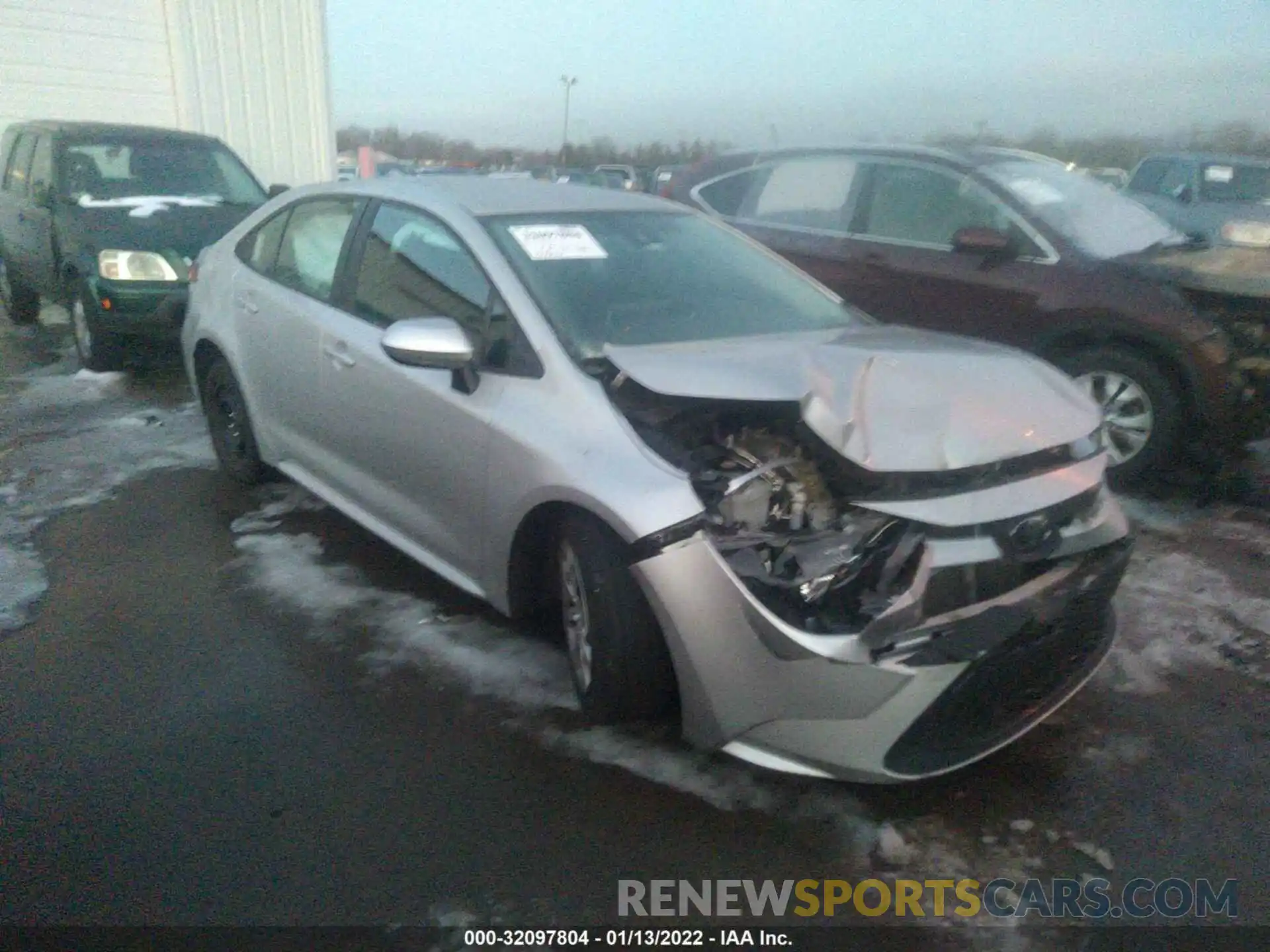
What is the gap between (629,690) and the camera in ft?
8.82

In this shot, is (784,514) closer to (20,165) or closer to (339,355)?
(339,355)

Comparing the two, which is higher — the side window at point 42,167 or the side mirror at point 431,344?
the side window at point 42,167

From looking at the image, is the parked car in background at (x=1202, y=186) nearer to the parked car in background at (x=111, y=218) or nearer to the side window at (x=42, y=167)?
the parked car in background at (x=111, y=218)

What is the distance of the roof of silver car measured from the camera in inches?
140

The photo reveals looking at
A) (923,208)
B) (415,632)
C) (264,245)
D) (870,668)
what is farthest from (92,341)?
(870,668)

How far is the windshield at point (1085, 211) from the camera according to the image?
5246 millimetres

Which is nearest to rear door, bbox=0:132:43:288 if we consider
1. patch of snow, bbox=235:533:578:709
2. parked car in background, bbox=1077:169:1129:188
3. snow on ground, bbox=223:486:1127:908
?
snow on ground, bbox=223:486:1127:908

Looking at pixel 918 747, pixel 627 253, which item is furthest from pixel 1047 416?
pixel 627 253

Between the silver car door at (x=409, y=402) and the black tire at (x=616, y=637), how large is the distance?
0.52 meters

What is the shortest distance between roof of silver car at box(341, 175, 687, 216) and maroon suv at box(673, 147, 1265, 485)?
2091 millimetres

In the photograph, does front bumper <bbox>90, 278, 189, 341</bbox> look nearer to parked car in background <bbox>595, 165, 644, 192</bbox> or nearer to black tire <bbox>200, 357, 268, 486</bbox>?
black tire <bbox>200, 357, 268, 486</bbox>

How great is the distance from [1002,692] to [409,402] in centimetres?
211

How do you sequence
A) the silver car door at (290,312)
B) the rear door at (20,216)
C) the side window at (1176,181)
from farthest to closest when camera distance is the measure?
the side window at (1176,181) < the rear door at (20,216) < the silver car door at (290,312)

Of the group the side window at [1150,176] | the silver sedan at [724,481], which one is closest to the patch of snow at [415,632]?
the silver sedan at [724,481]
